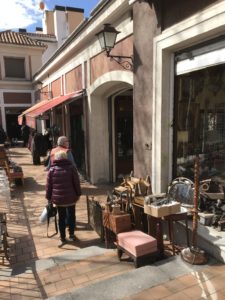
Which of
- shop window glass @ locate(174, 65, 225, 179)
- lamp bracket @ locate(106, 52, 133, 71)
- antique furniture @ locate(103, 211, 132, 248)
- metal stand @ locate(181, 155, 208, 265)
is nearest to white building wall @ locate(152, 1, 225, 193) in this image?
shop window glass @ locate(174, 65, 225, 179)

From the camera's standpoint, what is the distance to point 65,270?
3.76m

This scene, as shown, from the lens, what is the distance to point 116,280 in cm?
322

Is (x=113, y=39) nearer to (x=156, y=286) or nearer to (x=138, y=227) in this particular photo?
(x=138, y=227)

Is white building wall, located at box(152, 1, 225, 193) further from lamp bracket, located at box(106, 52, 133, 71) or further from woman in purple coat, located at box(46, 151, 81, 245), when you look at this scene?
woman in purple coat, located at box(46, 151, 81, 245)

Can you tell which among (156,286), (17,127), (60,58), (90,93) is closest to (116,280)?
(156,286)

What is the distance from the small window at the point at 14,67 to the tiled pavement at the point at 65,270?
52.2ft

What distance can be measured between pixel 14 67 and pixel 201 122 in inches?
709

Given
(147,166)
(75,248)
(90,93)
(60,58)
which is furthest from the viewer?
(60,58)

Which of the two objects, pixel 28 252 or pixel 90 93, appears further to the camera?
pixel 90 93

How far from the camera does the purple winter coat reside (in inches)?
182

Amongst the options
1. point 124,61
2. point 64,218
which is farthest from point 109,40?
point 64,218

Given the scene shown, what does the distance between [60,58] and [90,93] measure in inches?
132

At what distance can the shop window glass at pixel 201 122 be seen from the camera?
169 inches

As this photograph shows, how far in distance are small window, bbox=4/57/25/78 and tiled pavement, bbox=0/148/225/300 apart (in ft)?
52.2
